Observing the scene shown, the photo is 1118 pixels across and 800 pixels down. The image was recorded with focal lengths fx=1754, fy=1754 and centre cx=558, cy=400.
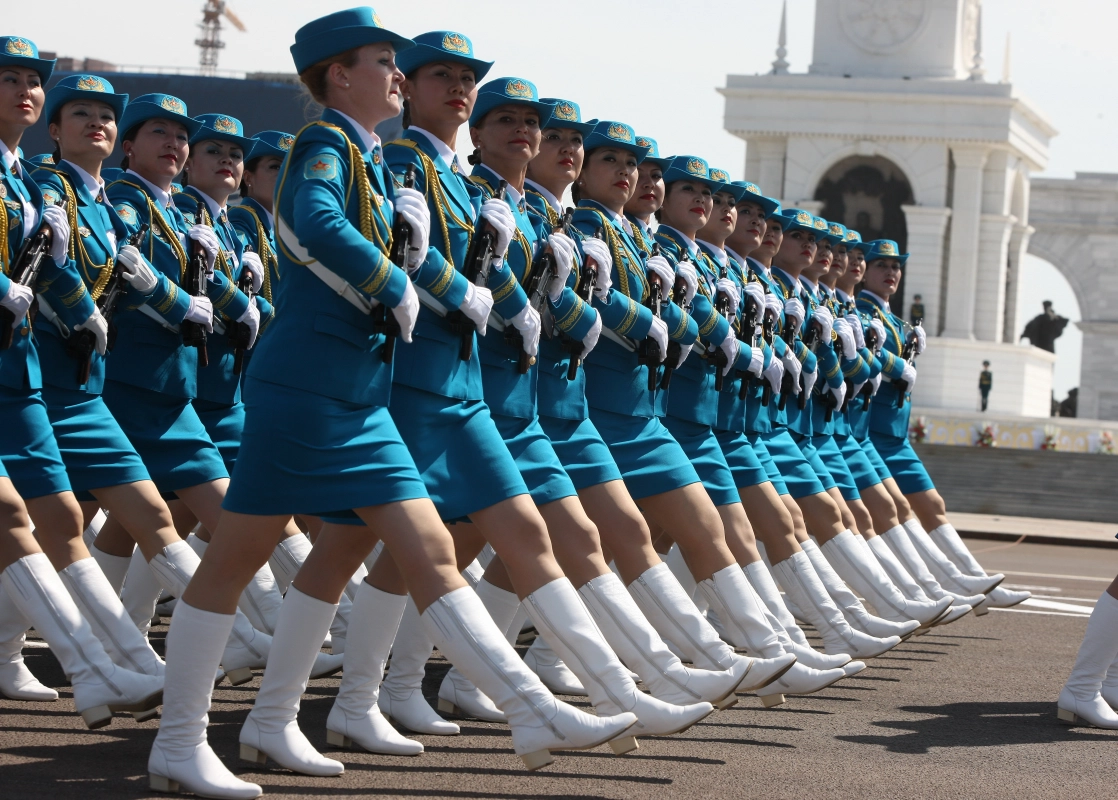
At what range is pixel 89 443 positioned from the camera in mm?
5652

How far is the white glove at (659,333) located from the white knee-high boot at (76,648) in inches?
87.0

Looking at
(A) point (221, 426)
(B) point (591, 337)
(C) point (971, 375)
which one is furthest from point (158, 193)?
(C) point (971, 375)

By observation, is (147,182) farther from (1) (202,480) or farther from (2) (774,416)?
(2) (774,416)

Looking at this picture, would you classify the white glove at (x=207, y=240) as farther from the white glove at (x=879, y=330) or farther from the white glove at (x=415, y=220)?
the white glove at (x=879, y=330)

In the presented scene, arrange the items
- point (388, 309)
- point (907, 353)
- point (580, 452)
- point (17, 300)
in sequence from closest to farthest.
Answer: point (388, 309), point (17, 300), point (580, 452), point (907, 353)

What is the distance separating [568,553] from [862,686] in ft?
8.42

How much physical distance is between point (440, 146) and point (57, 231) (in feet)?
4.27

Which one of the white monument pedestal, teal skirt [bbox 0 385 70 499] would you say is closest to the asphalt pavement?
teal skirt [bbox 0 385 70 499]

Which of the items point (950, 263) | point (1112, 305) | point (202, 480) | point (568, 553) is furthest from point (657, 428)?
point (1112, 305)

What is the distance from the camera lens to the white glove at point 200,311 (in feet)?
21.1

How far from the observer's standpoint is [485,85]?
229 inches

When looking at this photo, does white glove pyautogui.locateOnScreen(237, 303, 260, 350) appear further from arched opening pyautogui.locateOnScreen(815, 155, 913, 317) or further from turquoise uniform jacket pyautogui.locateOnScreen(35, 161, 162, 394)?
arched opening pyautogui.locateOnScreen(815, 155, 913, 317)

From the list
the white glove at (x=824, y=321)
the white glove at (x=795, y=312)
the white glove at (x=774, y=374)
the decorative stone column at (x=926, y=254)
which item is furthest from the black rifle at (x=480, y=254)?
the decorative stone column at (x=926, y=254)

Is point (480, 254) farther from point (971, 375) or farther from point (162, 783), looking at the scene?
point (971, 375)
